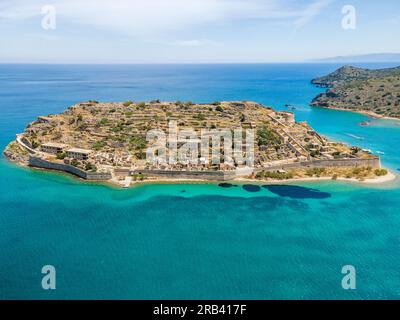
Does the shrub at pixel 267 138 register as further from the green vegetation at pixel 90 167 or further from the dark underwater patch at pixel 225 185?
the green vegetation at pixel 90 167

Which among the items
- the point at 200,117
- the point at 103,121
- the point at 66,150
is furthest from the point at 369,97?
the point at 66,150

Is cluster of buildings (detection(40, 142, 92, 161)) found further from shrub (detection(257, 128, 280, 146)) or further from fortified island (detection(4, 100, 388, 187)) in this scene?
shrub (detection(257, 128, 280, 146))

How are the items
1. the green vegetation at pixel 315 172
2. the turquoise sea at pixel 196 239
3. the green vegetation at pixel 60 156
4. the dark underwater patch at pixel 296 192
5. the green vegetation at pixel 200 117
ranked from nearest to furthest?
the turquoise sea at pixel 196 239, the dark underwater patch at pixel 296 192, the green vegetation at pixel 315 172, the green vegetation at pixel 60 156, the green vegetation at pixel 200 117

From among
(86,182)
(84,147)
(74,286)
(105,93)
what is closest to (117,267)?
(74,286)

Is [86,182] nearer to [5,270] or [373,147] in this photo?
[5,270]

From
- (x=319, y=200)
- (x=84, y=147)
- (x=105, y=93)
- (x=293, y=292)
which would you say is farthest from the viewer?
(x=105, y=93)

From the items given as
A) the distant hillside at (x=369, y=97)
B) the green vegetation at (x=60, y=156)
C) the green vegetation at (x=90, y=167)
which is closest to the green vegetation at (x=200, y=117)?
the green vegetation at (x=90, y=167)
